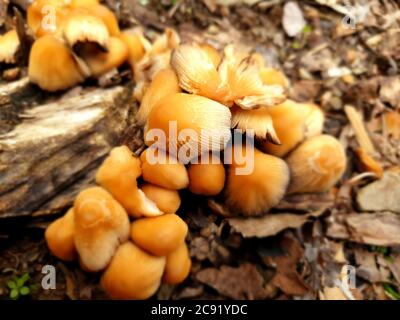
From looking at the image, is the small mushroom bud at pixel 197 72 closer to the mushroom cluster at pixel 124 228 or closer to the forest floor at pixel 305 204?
the mushroom cluster at pixel 124 228

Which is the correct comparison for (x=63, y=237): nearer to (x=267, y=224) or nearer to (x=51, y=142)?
(x=51, y=142)

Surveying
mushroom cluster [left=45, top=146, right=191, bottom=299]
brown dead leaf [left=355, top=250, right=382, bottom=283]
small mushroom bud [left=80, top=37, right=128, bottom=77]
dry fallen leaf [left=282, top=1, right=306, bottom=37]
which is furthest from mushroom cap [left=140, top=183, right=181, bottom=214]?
dry fallen leaf [left=282, top=1, right=306, bottom=37]

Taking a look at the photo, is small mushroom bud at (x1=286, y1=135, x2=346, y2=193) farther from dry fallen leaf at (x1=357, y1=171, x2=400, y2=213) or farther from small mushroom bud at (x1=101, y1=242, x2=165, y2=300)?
small mushroom bud at (x1=101, y1=242, x2=165, y2=300)

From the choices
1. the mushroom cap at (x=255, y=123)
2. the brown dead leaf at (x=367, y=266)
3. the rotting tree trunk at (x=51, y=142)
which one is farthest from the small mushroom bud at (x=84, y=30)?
the brown dead leaf at (x=367, y=266)

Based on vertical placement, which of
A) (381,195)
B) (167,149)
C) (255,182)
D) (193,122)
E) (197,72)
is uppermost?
(197,72)

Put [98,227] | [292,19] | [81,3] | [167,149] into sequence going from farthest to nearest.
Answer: [292,19] → [81,3] → [167,149] → [98,227]

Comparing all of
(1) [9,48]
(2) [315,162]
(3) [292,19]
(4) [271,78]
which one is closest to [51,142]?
(1) [9,48]
